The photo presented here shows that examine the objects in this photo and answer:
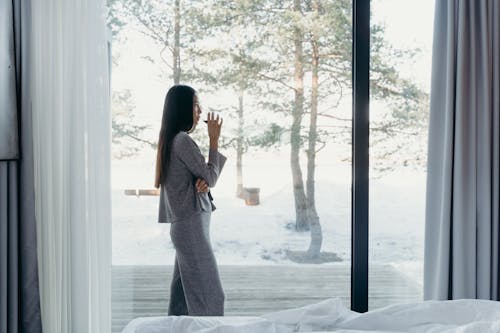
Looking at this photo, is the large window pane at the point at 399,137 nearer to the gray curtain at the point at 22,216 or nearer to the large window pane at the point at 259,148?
the large window pane at the point at 259,148

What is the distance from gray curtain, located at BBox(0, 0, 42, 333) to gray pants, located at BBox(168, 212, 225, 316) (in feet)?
2.06

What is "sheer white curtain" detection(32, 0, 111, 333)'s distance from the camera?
2322mm

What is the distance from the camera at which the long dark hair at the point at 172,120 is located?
2377 mm

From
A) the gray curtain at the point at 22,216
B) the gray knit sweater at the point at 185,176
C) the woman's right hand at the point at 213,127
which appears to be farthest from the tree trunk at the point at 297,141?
the gray curtain at the point at 22,216

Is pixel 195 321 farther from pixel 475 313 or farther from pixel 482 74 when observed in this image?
pixel 482 74

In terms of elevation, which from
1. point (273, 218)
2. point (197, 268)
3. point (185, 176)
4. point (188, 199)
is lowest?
point (197, 268)

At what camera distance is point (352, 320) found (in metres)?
1.55

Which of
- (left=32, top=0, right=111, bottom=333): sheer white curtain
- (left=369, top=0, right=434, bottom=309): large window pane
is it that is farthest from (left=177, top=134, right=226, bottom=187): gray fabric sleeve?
(left=369, top=0, right=434, bottom=309): large window pane

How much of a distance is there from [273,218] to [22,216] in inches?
48.4

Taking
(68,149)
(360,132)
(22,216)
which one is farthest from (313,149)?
(22,216)

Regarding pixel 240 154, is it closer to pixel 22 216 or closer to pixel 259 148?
pixel 259 148

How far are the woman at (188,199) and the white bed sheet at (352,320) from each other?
2.45 ft

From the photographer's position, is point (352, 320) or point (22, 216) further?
point (22, 216)

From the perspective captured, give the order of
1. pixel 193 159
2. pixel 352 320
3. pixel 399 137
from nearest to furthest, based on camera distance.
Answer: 1. pixel 352 320
2. pixel 193 159
3. pixel 399 137
